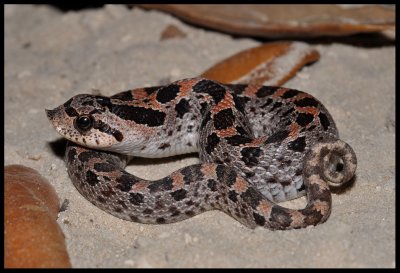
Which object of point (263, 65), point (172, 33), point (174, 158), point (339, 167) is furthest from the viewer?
point (172, 33)

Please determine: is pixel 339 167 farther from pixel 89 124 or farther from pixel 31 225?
pixel 31 225

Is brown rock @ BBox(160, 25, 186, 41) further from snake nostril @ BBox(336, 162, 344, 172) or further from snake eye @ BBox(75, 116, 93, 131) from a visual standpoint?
snake nostril @ BBox(336, 162, 344, 172)

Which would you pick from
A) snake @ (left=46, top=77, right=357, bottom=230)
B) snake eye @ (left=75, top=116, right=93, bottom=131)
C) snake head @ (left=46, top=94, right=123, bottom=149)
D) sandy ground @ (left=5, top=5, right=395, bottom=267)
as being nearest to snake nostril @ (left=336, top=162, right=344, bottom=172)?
snake @ (left=46, top=77, right=357, bottom=230)

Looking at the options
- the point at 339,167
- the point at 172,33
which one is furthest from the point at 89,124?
the point at 172,33

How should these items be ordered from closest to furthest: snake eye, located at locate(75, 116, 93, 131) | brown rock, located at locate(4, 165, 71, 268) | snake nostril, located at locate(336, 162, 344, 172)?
brown rock, located at locate(4, 165, 71, 268), snake nostril, located at locate(336, 162, 344, 172), snake eye, located at locate(75, 116, 93, 131)

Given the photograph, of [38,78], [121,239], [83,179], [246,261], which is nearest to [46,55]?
[38,78]
